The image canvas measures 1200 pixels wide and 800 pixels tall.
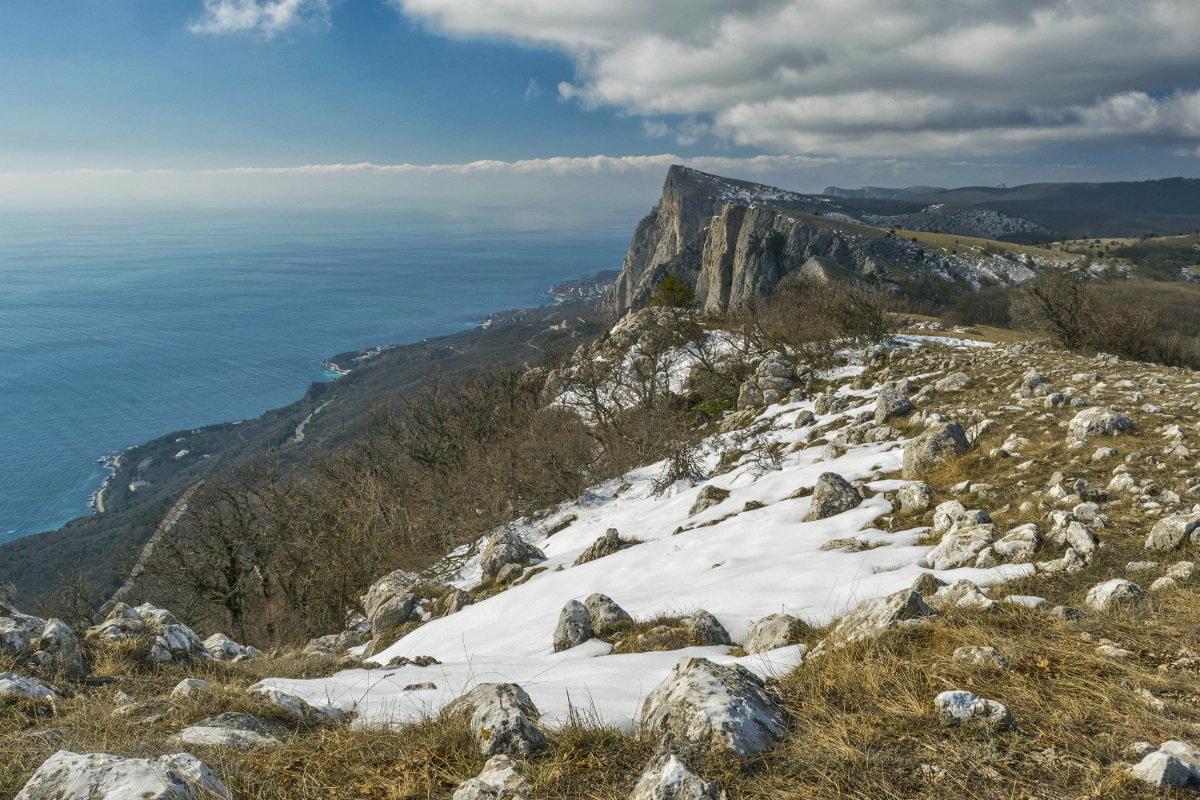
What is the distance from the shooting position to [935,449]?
9.13 meters

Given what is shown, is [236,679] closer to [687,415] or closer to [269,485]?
[687,415]

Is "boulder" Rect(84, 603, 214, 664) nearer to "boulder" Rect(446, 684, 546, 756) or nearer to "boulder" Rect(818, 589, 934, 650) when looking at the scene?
"boulder" Rect(446, 684, 546, 756)

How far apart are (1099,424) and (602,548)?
846 cm

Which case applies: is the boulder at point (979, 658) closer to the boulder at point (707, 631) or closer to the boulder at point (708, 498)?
the boulder at point (707, 631)

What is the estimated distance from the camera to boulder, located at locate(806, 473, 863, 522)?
28.6ft

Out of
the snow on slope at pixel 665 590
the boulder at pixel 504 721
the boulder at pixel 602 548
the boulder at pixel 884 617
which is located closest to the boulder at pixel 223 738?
the snow on slope at pixel 665 590

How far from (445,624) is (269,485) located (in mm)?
17034

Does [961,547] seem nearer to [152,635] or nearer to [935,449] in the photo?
[935,449]

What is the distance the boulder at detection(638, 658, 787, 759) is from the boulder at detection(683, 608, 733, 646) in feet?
6.68

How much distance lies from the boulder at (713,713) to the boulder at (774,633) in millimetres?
1390

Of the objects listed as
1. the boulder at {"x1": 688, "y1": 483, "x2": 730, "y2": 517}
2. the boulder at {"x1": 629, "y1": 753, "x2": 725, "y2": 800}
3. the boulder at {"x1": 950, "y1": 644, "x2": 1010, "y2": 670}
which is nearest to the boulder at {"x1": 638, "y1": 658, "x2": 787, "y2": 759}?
the boulder at {"x1": 629, "y1": 753, "x2": 725, "y2": 800}

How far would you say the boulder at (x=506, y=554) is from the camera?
1355 cm

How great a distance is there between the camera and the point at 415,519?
65.9 ft

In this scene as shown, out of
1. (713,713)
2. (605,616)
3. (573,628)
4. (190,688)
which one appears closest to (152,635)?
(190,688)
